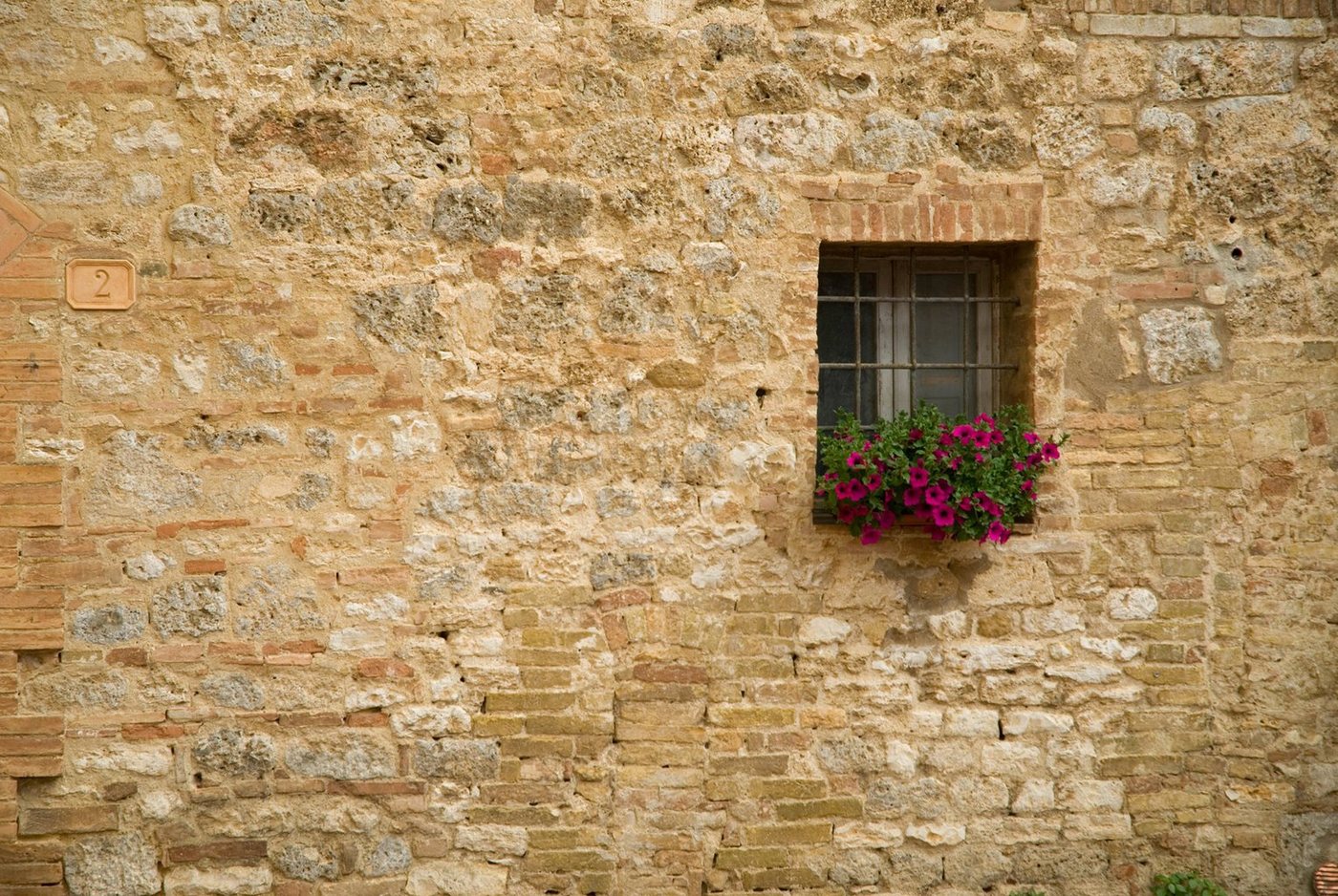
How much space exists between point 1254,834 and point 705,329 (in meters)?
2.79

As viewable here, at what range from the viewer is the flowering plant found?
13.1ft

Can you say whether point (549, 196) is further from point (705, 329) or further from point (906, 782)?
point (906, 782)

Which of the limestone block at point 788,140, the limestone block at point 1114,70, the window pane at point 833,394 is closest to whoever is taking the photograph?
the limestone block at point 788,140

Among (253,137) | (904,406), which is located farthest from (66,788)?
(904,406)

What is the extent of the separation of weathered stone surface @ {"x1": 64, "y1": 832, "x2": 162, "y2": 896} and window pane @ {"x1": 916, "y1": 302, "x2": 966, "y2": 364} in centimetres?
333

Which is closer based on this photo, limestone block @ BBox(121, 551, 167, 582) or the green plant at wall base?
limestone block @ BBox(121, 551, 167, 582)

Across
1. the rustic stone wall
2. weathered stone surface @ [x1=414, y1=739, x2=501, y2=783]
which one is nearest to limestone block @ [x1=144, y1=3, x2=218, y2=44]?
the rustic stone wall

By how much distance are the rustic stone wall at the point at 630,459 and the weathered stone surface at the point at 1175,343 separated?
0.02 meters

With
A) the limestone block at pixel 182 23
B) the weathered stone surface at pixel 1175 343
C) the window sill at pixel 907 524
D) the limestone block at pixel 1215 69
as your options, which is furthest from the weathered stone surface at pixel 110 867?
the limestone block at pixel 1215 69

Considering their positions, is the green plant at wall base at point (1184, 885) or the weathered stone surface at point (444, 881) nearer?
the weathered stone surface at point (444, 881)

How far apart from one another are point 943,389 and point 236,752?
290 cm

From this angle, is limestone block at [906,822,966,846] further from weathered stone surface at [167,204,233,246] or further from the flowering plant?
weathered stone surface at [167,204,233,246]

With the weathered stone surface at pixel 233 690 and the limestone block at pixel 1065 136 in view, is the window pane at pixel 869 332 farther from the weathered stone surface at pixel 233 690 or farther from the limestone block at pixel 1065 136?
the weathered stone surface at pixel 233 690

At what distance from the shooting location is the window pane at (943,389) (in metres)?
4.49
